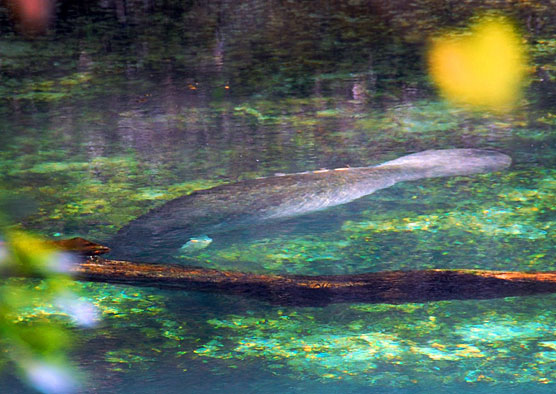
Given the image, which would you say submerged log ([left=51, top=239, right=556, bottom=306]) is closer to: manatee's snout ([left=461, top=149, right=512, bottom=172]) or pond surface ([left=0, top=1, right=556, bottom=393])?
pond surface ([left=0, top=1, right=556, bottom=393])

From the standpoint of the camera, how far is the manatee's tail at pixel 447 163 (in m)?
2.39

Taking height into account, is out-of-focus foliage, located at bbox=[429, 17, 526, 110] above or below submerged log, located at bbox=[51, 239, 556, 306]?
above

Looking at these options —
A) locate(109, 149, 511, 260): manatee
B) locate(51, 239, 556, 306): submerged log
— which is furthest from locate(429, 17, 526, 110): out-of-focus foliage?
locate(51, 239, 556, 306): submerged log

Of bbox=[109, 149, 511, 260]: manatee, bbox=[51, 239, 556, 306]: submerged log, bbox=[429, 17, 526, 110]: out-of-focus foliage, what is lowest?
bbox=[51, 239, 556, 306]: submerged log

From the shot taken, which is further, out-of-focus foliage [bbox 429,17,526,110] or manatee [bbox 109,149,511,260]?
out-of-focus foliage [bbox 429,17,526,110]

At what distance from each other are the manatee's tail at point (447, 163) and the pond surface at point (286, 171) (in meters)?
0.06

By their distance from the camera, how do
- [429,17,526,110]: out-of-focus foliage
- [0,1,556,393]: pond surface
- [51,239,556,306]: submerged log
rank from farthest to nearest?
[429,17,526,110]: out-of-focus foliage
[51,239,556,306]: submerged log
[0,1,556,393]: pond surface

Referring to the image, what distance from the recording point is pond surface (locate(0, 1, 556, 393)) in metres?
1.43

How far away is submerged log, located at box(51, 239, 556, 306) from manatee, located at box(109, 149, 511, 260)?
20 cm

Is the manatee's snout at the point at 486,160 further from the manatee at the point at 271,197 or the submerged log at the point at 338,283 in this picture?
the submerged log at the point at 338,283

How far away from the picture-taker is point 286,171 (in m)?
2.51

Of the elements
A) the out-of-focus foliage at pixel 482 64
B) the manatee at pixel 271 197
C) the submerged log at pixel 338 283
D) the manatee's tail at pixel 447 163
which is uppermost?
the out-of-focus foliage at pixel 482 64

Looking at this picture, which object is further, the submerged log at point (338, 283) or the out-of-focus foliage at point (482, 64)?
the out-of-focus foliage at point (482, 64)

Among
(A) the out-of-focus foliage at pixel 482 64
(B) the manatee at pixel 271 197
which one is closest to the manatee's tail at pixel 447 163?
(B) the manatee at pixel 271 197
